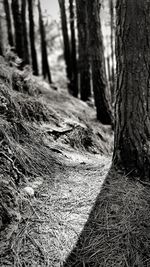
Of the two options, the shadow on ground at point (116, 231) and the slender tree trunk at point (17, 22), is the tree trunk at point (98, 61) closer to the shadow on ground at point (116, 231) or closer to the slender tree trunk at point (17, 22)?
the shadow on ground at point (116, 231)

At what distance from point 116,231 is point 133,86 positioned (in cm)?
150

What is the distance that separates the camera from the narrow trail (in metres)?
1.88

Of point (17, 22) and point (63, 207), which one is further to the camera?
point (17, 22)

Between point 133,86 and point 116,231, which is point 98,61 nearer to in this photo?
point 133,86

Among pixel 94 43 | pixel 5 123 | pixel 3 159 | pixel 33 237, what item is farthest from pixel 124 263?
pixel 94 43

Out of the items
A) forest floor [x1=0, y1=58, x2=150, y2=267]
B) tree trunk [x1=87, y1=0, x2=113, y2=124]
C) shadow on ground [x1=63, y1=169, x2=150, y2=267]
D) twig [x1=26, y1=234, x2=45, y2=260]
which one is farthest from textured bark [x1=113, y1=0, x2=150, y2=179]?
tree trunk [x1=87, y1=0, x2=113, y2=124]

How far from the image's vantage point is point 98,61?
5.68 meters

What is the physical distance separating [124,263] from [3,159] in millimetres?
1369

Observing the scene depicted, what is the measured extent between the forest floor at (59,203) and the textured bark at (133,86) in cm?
26

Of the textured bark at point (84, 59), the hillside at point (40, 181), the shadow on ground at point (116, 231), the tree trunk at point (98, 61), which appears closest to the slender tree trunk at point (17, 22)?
the textured bark at point (84, 59)

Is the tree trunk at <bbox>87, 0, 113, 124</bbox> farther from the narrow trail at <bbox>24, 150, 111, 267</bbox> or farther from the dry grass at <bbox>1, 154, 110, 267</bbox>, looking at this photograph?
the dry grass at <bbox>1, 154, 110, 267</bbox>

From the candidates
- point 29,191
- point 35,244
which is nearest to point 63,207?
point 29,191

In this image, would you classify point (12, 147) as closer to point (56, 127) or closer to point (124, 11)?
point (56, 127)

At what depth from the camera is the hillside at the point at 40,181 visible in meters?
1.88
